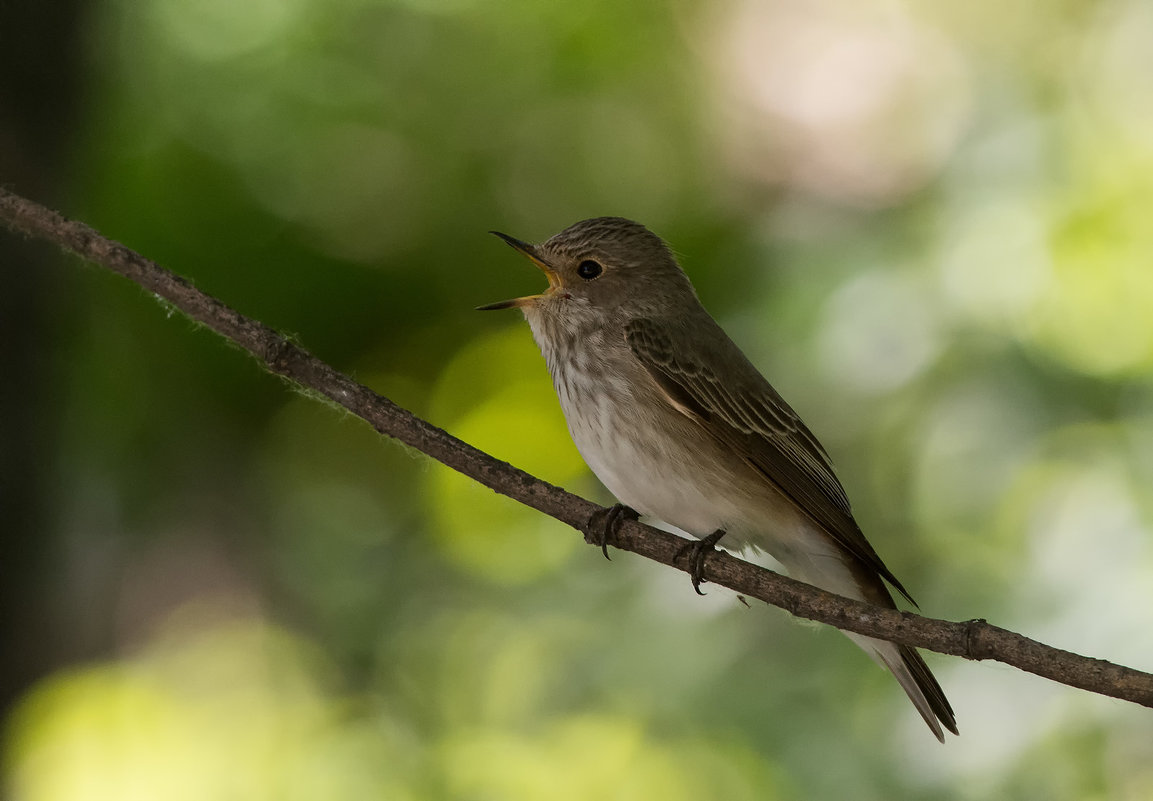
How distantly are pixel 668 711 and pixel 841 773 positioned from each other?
0.64 metres

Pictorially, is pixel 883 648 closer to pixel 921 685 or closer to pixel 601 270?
pixel 921 685

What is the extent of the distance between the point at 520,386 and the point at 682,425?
2005mm

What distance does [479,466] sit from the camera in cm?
230

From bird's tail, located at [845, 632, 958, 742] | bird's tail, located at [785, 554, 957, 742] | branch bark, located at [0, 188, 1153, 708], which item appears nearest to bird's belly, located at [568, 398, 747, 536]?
bird's tail, located at [785, 554, 957, 742]

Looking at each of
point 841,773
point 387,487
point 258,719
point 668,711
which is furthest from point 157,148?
point 841,773

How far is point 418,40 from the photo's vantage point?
5590 millimetres

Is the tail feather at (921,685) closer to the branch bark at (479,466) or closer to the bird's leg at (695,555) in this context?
the bird's leg at (695,555)

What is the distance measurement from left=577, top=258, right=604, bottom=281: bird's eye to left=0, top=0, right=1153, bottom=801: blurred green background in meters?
1.13

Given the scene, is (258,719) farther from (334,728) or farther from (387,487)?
(387,487)

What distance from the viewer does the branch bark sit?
208 centimetres

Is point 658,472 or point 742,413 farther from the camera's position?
point 742,413

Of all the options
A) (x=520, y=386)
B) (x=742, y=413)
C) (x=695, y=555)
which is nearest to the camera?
(x=695, y=555)

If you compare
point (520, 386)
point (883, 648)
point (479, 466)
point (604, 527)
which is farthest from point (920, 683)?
point (520, 386)

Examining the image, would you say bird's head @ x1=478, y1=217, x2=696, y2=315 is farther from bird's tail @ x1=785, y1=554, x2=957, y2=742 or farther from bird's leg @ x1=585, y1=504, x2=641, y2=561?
bird's tail @ x1=785, y1=554, x2=957, y2=742
